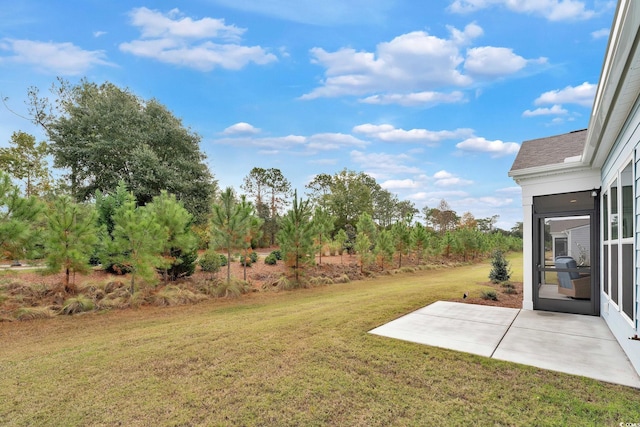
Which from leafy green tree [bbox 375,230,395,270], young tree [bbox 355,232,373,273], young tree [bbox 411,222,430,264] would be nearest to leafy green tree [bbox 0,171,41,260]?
young tree [bbox 355,232,373,273]

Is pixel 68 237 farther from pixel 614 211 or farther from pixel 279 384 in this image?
pixel 614 211

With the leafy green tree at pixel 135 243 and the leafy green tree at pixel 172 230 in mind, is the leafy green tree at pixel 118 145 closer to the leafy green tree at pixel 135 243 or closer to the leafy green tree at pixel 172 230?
the leafy green tree at pixel 172 230

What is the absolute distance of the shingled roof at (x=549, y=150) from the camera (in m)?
5.89

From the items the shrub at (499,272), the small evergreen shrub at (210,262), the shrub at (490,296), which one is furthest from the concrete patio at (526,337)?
the small evergreen shrub at (210,262)

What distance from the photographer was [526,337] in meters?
4.15

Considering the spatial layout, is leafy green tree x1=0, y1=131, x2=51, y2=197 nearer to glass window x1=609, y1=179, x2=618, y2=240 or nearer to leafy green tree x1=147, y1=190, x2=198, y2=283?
leafy green tree x1=147, y1=190, x2=198, y2=283

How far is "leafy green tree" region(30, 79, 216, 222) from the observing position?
15.6 metres

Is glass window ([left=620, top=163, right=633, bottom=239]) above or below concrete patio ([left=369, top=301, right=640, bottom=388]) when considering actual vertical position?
above

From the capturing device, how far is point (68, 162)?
51.3ft

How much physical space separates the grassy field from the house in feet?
4.65

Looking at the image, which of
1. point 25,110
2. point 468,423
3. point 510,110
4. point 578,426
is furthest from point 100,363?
point 25,110

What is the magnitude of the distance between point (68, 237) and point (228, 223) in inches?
150

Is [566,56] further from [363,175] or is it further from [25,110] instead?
[363,175]

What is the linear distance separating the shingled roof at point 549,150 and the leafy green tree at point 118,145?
1556cm
